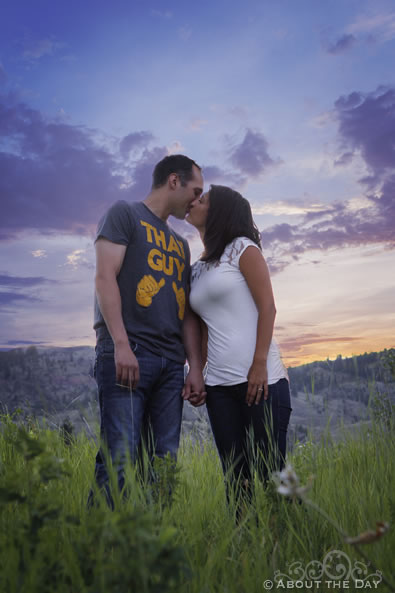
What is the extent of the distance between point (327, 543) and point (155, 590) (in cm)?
140

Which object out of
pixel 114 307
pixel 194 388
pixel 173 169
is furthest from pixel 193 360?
pixel 173 169

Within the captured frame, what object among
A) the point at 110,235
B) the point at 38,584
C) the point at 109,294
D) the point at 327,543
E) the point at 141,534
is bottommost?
the point at 327,543

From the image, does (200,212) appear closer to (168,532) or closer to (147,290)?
(147,290)

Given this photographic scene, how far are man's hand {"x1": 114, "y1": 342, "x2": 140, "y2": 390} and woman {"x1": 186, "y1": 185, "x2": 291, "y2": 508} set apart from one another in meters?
0.47

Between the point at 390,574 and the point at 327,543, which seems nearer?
the point at 390,574

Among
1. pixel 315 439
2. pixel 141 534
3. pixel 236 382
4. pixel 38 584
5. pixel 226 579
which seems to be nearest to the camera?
pixel 141 534

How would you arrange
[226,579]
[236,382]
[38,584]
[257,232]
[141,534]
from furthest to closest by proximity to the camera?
[257,232], [236,382], [226,579], [38,584], [141,534]

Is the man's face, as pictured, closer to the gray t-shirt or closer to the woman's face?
the woman's face

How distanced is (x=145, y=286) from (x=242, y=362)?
0.85 m

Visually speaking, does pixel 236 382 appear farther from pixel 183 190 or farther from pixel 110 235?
pixel 183 190

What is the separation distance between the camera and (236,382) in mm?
2725

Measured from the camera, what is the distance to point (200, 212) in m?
3.26

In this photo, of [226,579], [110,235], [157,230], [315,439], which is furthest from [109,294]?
[315,439]

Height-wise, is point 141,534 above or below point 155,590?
above
